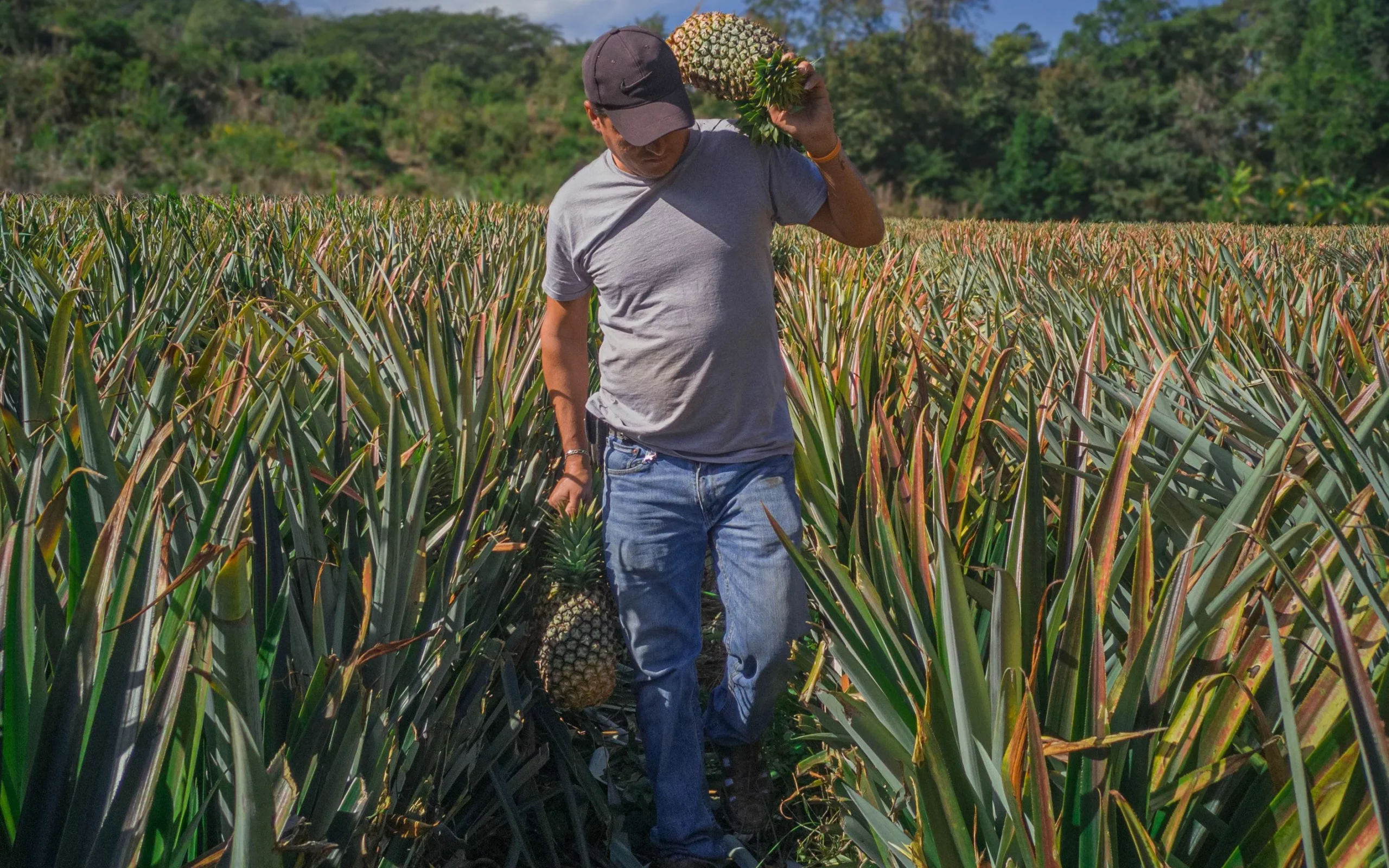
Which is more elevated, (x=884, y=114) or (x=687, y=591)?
(x=884, y=114)

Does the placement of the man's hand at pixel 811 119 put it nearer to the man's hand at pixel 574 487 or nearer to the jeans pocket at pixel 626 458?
the jeans pocket at pixel 626 458

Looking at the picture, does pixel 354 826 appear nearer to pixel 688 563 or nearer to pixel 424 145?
pixel 688 563

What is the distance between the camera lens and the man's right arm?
231cm

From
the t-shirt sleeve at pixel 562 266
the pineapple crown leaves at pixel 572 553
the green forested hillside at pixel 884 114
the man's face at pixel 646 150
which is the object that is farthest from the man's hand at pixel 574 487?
the green forested hillside at pixel 884 114

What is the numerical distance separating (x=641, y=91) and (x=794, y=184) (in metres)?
0.40

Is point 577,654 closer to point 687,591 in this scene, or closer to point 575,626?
point 575,626

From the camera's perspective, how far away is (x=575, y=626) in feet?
6.61

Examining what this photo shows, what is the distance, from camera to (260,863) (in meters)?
0.96

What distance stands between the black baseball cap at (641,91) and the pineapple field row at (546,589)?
659 millimetres

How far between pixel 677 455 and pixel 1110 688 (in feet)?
3.53

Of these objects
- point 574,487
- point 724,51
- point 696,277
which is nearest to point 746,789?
point 574,487

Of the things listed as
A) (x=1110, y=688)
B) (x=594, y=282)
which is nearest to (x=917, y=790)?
(x=1110, y=688)

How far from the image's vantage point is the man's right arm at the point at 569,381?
7.58 feet

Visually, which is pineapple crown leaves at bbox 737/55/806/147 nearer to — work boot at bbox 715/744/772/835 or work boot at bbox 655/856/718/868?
work boot at bbox 715/744/772/835
